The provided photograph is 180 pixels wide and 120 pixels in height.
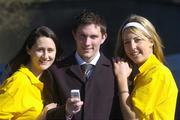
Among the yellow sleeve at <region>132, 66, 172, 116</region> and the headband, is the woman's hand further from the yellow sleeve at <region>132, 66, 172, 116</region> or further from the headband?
the headband

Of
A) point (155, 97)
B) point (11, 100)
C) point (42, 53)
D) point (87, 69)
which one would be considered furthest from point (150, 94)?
point (11, 100)

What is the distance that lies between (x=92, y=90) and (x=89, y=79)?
3.1 inches

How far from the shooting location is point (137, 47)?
403 centimetres

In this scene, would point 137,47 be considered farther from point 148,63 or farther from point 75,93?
point 75,93

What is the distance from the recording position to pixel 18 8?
56.3ft

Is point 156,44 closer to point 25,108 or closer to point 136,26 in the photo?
point 136,26

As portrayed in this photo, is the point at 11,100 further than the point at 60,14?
No

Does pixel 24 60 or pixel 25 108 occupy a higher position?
pixel 24 60

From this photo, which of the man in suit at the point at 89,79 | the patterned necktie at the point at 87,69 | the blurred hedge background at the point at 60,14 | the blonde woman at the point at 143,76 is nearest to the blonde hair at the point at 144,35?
the blonde woman at the point at 143,76

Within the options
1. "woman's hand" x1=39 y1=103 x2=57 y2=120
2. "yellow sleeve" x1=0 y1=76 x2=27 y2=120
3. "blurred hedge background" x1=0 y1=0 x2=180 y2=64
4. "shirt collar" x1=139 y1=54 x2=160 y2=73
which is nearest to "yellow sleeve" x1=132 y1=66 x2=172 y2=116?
"shirt collar" x1=139 y1=54 x2=160 y2=73

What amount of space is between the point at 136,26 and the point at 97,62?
1.17 feet

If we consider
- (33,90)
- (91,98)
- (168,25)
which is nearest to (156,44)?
(91,98)

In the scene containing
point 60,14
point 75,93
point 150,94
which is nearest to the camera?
point 75,93

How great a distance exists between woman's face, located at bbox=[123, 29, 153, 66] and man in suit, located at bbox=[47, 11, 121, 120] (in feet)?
0.53
